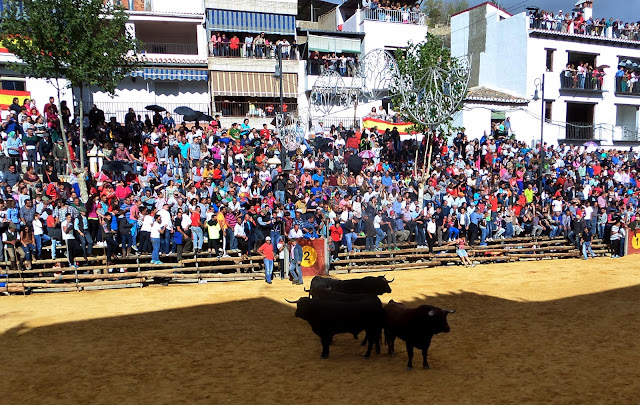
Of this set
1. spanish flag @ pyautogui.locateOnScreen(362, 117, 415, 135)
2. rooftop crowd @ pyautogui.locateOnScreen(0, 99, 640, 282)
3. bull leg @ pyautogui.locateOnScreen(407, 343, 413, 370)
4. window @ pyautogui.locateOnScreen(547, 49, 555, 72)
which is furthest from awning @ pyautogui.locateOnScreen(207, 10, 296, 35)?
bull leg @ pyautogui.locateOnScreen(407, 343, 413, 370)

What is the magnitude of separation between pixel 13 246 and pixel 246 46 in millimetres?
21648

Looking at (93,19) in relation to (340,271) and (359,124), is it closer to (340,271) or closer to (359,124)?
(340,271)

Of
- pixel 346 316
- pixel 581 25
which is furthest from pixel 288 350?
pixel 581 25

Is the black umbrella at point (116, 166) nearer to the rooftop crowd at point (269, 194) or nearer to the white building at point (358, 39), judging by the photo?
the rooftop crowd at point (269, 194)

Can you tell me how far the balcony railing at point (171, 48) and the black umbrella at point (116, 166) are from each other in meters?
15.7

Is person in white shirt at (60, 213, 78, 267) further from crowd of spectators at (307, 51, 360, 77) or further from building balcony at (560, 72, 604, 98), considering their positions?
building balcony at (560, 72, 604, 98)

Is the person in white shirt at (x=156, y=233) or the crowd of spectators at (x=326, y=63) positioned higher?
the crowd of spectators at (x=326, y=63)

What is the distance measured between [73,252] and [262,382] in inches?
418

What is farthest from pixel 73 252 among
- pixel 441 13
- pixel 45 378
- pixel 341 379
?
pixel 441 13

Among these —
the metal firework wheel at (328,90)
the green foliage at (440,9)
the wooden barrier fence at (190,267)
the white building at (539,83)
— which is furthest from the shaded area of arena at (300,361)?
the green foliage at (440,9)

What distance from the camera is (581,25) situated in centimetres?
3928

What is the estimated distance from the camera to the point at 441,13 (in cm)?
9731

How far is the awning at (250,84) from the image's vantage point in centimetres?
3309

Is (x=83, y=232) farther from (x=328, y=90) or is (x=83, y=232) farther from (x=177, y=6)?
(x=177, y=6)
